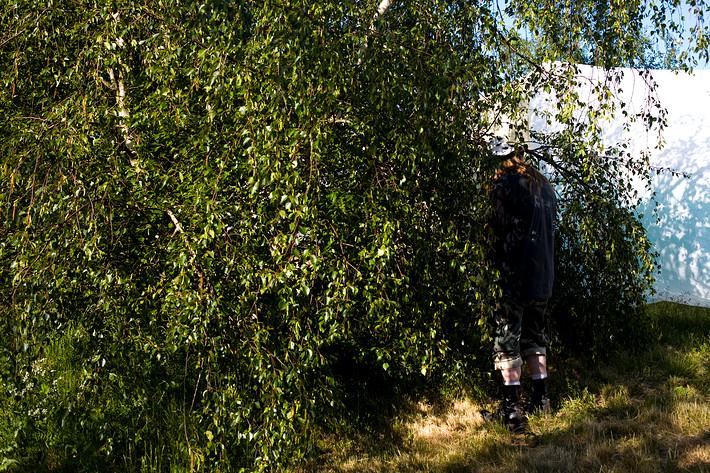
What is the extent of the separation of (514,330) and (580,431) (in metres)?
0.72

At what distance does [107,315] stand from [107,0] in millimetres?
1659

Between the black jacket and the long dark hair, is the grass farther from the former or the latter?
the long dark hair

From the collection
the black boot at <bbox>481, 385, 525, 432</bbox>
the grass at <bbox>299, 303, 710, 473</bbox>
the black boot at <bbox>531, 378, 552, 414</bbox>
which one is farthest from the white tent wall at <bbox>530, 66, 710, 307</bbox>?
the black boot at <bbox>481, 385, 525, 432</bbox>

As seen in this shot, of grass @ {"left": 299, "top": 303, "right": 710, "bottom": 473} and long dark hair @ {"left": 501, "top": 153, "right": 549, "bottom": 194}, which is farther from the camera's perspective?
long dark hair @ {"left": 501, "top": 153, "right": 549, "bottom": 194}

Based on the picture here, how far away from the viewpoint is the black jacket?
409 centimetres

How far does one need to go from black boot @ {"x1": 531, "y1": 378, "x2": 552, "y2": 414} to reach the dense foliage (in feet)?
2.84

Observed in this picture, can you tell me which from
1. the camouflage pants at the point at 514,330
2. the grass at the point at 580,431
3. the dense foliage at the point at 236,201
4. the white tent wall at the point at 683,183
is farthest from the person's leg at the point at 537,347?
the white tent wall at the point at 683,183

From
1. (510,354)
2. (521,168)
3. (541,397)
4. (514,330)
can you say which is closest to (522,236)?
(521,168)

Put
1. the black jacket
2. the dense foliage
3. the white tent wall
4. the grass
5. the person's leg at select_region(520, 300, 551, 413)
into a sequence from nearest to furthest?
Result: the dense foliage < the grass < the black jacket < the person's leg at select_region(520, 300, 551, 413) < the white tent wall

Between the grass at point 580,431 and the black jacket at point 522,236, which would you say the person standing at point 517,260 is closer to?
the black jacket at point 522,236

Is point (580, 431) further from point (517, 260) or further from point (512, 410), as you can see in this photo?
point (517, 260)

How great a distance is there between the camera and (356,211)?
3.32 metres

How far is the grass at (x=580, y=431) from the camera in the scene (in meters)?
3.62

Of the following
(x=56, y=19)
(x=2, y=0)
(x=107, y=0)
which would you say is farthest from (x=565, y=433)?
(x=2, y=0)
